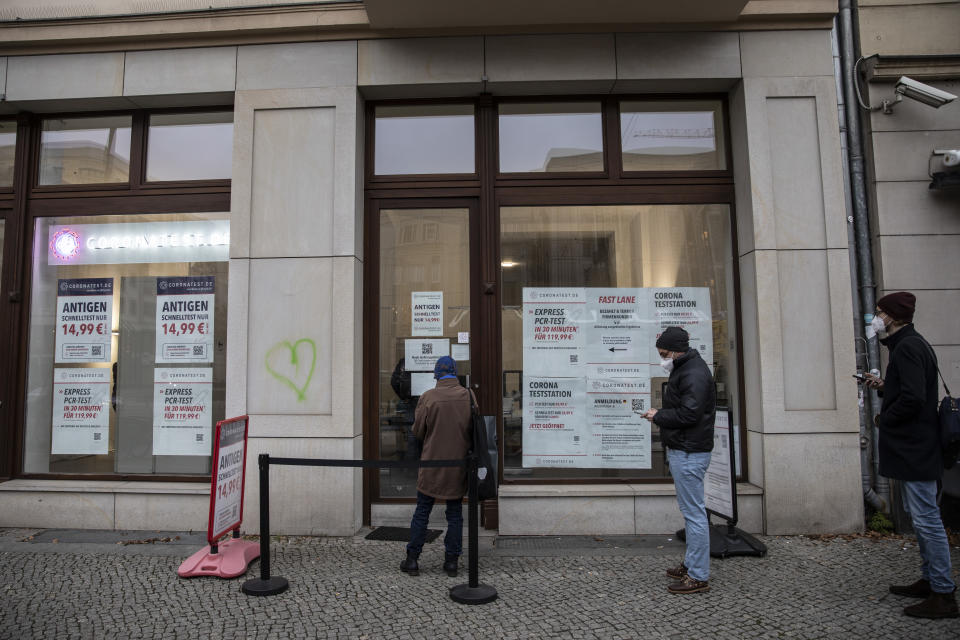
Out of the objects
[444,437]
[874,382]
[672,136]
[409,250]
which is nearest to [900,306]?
[874,382]

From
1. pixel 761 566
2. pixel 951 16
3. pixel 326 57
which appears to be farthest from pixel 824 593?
pixel 326 57

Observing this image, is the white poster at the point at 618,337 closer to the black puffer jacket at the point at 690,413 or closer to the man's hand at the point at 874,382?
the black puffer jacket at the point at 690,413

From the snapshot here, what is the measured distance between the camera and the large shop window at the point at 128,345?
6.59 meters

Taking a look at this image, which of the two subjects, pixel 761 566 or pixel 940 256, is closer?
pixel 761 566

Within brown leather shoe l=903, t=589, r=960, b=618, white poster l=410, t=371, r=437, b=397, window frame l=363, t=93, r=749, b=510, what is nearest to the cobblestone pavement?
brown leather shoe l=903, t=589, r=960, b=618

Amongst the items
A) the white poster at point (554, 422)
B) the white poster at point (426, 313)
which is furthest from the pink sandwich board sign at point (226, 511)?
the white poster at point (554, 422)

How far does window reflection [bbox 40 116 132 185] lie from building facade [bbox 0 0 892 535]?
3cm

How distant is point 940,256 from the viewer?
20.0 ft

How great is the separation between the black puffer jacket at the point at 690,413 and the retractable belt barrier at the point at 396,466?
1.49 m

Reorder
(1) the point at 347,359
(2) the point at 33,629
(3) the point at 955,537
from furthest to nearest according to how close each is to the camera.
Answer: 1. (1) the point at 347,359
2. (3) the point at 955,537
3. (2) the point at 33,629

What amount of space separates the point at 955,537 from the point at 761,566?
2.15 metres

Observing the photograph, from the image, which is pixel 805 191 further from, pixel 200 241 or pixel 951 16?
pixel 200 241

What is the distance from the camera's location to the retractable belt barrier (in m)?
4.37

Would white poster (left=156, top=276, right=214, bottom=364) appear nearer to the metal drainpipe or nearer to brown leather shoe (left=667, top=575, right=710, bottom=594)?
brown leather shoe (left=667, top=575, right=710, bottom=594)
